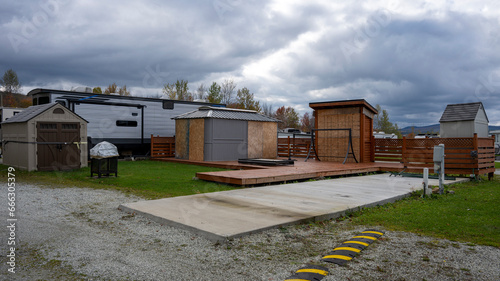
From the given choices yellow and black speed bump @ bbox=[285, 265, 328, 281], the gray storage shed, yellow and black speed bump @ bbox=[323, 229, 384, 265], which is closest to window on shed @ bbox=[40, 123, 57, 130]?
yellow and black speed bump @ bbox=[323, 229, 384, 265]

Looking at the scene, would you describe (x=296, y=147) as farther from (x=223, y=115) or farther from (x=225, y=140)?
(x=223, y=115)

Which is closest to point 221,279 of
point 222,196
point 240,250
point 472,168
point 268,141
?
point 240,250

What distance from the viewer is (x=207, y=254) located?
13.3ft

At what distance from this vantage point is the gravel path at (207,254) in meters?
3.48

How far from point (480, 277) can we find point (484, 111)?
24.4 m

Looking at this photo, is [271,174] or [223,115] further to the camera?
[223,115]

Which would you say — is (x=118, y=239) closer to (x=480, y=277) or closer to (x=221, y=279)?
(x=221, y=279)

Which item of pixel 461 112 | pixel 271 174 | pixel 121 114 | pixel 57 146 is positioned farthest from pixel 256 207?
pixel 461 112

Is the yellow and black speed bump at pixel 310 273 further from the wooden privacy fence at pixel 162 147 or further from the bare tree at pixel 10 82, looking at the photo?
the bare tree at pixel 10 82

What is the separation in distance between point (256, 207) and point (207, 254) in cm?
235

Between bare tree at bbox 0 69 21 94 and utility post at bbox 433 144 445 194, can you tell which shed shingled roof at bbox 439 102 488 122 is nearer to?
utility post at bbox 433 144 445 194

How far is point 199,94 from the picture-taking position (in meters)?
43.7

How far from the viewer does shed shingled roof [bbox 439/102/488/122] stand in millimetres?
22094

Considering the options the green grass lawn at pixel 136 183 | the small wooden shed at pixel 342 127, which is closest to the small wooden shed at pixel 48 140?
the green grass lawn at pixel 136 183
